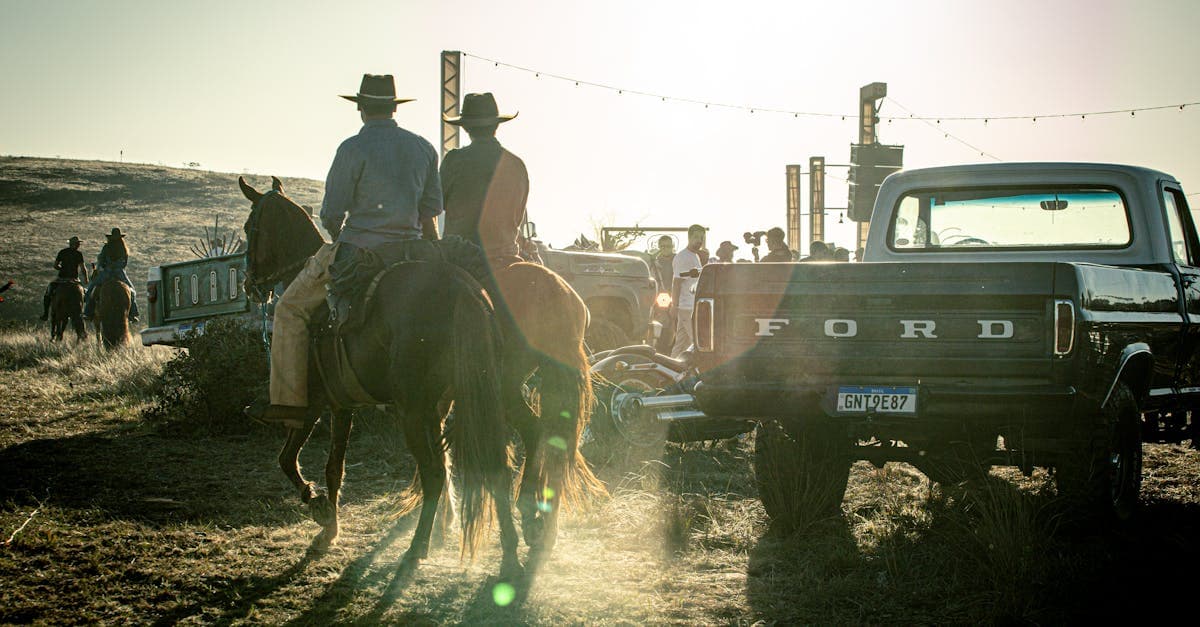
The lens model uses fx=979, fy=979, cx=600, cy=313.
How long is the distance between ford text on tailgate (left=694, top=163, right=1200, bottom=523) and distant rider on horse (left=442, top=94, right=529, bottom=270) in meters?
1.18

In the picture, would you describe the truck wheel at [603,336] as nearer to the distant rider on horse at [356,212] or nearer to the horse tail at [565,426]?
the horse tail at [565,426]

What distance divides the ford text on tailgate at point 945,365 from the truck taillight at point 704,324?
1 cm

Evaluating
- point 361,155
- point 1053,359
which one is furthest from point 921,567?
point 361,155

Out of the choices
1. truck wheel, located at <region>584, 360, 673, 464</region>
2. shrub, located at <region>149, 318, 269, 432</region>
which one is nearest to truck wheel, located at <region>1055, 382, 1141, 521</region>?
truck wheel, located at <region>584, 360, 673, 464</region>

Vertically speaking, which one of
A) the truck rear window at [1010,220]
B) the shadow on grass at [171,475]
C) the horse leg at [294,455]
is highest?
the truck rear window at [1010,220]

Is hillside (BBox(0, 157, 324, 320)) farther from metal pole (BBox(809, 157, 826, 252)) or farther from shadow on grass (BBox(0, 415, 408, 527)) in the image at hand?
shadow on grass (BBox(0, 415, 408, 527))

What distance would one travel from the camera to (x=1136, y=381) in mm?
5684

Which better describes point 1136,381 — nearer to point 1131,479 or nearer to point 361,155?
point 1131,479

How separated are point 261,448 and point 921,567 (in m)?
5.84

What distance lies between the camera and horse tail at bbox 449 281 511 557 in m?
4.75

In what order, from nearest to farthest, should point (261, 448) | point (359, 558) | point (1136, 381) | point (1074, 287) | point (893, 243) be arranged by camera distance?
point (1074, 287), point (359, 558), point (1136, 381), point (893, 243), point (261, 448)

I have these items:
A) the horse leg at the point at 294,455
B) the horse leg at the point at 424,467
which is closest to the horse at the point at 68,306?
the horse leg at the point at 294,455

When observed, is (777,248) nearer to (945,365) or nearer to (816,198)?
(945,365)

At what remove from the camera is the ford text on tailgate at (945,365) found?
4.81 m
